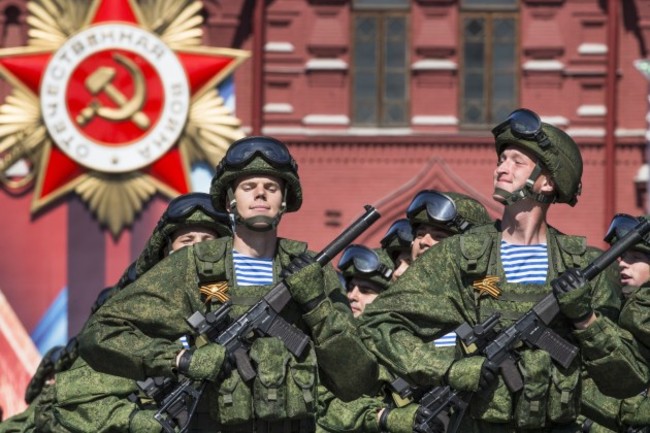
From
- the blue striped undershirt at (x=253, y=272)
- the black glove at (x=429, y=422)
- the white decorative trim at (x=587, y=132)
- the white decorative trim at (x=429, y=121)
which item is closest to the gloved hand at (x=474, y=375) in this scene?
the black glove at (x=429, y=422)

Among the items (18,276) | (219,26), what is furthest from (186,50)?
(18,276)

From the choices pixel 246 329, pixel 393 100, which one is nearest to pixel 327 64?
pixel 393 100

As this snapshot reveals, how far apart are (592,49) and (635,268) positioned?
13.9m

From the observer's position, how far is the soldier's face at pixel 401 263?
15.7 meters

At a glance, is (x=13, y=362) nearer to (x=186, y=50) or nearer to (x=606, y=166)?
(x=186, y=50)

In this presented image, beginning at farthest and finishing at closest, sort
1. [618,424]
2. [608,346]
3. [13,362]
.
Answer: [13,362] < [618,424] < [608,346]

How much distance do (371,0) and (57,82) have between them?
3.53 metres

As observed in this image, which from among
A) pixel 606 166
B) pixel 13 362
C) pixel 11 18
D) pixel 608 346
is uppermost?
pixel 608 346

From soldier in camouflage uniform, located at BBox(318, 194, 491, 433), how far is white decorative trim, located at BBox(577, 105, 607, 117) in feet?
41.1

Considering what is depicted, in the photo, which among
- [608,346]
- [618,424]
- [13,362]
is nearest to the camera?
[608,346]

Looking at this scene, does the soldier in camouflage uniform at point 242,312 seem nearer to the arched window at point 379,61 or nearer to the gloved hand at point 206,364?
the gloved hand at point 206,364

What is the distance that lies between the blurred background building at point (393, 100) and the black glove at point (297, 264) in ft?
53.7

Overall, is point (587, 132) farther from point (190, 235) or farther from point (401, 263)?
point (190, 235)

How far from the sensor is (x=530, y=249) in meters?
11.6
